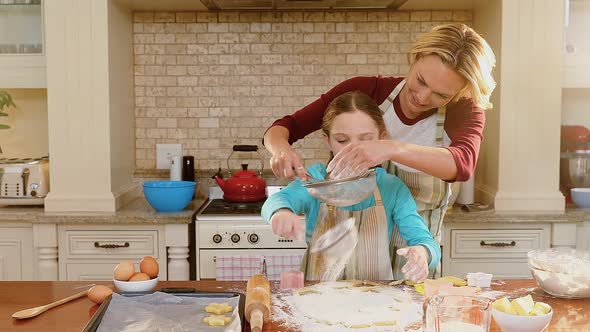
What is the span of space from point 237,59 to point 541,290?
246 centimetres

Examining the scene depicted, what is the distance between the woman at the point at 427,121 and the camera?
179cm

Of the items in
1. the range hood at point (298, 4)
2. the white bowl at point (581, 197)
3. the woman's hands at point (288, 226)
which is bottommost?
the white bowl at point (581, 197)

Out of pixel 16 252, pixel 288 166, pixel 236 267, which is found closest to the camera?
pixel 288 166

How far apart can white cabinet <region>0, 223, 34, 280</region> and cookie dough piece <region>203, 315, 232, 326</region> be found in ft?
6.76

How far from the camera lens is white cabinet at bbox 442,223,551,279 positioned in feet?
10.5

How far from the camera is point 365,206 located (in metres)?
2.08

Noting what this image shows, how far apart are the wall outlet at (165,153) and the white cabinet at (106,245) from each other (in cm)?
73

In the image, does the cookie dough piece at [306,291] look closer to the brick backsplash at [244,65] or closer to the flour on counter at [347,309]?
the flour on counter at [347,309]

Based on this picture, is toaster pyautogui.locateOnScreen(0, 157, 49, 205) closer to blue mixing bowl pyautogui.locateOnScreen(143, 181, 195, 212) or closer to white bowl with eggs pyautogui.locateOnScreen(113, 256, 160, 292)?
blue mixing bowl pyautogui.locateOnScreen(143, 181, 195, 212)

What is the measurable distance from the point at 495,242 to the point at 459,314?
204cm

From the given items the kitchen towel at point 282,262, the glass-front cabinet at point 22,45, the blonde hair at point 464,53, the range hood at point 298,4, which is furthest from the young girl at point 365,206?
the glass-front cabinet at point 22,45

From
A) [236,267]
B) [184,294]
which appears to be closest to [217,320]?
[184,294]

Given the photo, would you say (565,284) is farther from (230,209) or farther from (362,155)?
(230,209)

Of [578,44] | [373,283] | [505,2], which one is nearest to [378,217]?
[373,283]
